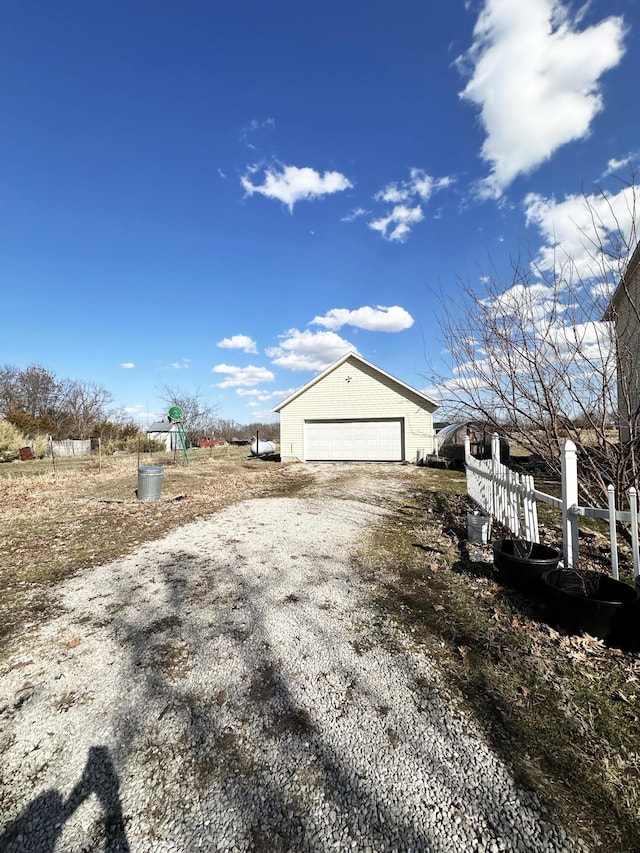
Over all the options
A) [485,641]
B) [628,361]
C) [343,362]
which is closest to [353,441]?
[343,362]

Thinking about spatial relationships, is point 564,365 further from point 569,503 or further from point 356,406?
point 356,406

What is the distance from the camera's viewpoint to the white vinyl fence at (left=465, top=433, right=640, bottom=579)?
10.0 feet

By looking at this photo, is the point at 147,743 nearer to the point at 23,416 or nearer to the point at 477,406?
the point at 477,406

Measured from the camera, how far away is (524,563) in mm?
3602

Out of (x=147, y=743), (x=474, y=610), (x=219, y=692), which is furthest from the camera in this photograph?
(x=474, y=610)

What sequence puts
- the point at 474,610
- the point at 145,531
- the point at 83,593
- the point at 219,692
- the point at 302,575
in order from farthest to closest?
the point at 145,531, the point at 302,575, the point at 83,593, the point at 474,610, the point at 219,692

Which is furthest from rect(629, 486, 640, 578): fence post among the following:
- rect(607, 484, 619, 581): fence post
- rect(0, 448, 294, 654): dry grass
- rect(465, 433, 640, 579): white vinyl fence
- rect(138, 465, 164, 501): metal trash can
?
rect(138, 465, 164, 501): metal trash can

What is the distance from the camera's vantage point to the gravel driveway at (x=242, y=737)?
163 centimetres

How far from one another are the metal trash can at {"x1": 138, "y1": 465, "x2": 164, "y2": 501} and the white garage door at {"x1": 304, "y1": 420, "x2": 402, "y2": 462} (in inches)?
392

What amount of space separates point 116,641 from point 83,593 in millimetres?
1250

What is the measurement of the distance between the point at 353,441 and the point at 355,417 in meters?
1.13

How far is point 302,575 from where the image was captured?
430 cm

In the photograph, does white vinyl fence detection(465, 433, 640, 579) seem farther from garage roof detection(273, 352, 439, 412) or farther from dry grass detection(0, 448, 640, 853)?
garage roof detection(273, 352, 439, 412)

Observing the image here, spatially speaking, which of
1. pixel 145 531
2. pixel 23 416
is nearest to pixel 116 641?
pixel 145 531
